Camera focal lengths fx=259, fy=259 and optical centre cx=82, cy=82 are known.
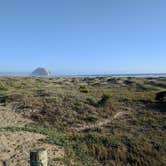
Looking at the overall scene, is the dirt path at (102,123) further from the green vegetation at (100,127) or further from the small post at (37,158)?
the small post at (37,158)

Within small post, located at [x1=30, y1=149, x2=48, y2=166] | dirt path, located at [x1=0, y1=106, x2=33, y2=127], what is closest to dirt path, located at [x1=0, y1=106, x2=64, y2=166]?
dirt path, located at [x1=0, y1=106, x2=33, y2=127]

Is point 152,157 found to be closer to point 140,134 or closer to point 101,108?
point 140,134

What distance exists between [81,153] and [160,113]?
43.8 feet

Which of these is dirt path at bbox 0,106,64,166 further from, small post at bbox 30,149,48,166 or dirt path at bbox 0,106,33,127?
small post at bbox 30,149,48,166

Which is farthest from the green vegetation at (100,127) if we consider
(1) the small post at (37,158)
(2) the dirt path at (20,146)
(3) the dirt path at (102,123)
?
(1) the small post at (37,158)

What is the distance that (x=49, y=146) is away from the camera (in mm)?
17172

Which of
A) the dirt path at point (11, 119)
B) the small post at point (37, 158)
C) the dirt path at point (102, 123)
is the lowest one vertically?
the dirt path at point (102, 123)

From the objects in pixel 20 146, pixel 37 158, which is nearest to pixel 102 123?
pixel 20 146

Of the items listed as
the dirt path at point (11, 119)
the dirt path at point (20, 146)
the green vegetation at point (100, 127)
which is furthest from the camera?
the dirt path at point (11, 119)

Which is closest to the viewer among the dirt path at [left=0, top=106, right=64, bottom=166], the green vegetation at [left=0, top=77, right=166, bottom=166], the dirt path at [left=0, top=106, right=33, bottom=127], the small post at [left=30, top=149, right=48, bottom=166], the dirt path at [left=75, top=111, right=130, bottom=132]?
the small post at [left=30, top=149, right=48, bottom=166]

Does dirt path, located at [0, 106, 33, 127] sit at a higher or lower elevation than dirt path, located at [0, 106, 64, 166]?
higher

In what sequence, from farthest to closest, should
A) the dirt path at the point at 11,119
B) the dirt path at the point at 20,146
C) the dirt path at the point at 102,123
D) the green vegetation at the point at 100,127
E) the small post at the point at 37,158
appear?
1. the dirt path at the point at 102,123
2. the dirt path at the point at 11,119
3. the green vegetation at the point at 100,127
4. the dirt path at the point at 20,146
5. the small post at the point at 37,158

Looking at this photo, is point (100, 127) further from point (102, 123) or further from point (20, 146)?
point (20, 146)

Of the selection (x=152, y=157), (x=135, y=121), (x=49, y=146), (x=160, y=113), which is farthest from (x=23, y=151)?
(x=160, y=113)
